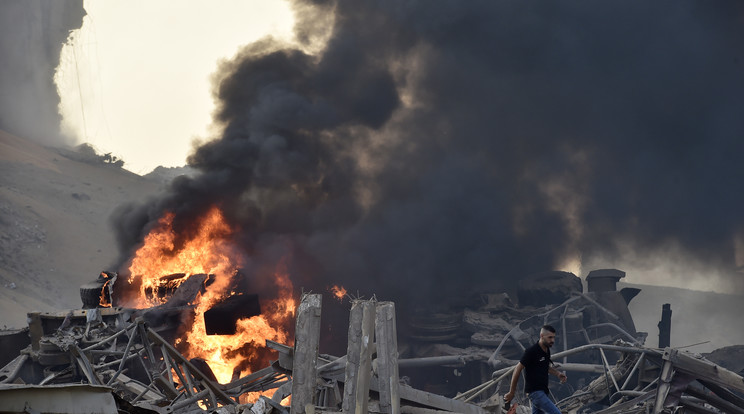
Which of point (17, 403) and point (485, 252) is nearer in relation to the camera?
point (17, 403)

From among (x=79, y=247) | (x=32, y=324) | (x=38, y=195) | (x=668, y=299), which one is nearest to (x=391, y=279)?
(x=32, y=324)

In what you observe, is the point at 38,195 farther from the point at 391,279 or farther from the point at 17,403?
the point at 17,403

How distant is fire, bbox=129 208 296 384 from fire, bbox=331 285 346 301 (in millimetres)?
2280

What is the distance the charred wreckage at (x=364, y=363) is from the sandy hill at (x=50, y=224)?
16.0 m

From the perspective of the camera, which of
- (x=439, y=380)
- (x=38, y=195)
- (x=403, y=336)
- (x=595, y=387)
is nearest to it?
(x=595, y=387)

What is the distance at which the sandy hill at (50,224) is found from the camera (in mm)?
31328

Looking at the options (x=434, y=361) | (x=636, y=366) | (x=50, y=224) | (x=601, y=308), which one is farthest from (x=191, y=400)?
(x=50, y=224)

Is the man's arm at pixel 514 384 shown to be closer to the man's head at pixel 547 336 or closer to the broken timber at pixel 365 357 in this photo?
the man's head at pixel 547 336

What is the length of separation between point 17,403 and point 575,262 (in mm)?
32240

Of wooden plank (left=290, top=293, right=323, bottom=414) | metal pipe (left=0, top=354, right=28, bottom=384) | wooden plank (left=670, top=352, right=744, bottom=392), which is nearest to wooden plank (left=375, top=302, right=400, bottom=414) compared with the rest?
wooden plank (left=290, top=293, right=323, bottom=414)

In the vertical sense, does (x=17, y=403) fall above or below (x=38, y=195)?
below

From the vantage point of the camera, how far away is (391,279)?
25.4 m

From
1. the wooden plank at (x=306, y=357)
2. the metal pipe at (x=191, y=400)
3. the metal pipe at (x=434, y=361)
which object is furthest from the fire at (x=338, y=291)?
the wooden plank at (x=306, y=357)

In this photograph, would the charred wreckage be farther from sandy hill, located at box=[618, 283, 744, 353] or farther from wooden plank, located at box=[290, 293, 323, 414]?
sandy hill, located at box=[618, 283, 744, 353]
